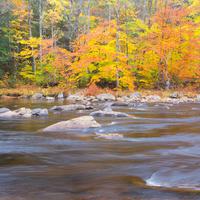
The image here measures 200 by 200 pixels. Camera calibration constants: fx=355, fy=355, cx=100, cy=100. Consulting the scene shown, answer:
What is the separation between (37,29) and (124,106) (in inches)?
756

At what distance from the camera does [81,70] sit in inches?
1038

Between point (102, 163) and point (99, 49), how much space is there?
20096 millimetres

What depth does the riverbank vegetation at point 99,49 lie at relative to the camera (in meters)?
24.4

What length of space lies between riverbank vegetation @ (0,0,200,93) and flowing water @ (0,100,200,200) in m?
15.3

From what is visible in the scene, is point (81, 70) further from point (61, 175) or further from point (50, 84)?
point (61, 175)

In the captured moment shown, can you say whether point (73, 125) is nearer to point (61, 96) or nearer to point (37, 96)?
point (61, 96)

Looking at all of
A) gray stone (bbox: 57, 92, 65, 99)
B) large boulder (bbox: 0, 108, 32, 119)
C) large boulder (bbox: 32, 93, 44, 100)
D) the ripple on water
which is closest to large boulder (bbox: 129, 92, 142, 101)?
gray stone (bbox: 57, 92, 65, 99)

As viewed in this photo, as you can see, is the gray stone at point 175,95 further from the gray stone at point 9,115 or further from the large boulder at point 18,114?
the gray stone at point 9,115

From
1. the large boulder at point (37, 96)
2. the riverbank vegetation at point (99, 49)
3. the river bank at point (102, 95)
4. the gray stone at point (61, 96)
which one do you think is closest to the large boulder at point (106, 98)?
the river bank at point (102, 95)

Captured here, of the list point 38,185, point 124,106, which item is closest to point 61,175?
point 38,185

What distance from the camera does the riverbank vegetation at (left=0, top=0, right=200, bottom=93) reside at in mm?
24359

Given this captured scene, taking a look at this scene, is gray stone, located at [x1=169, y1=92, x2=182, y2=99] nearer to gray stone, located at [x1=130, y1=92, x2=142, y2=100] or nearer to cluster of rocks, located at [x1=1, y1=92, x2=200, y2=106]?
cluster of rocks, located at [x1=1, y1=92, x2=200, y2=106]

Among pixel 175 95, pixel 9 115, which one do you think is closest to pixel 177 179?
pixel 9 115

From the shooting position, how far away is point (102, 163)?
588 centimetres
